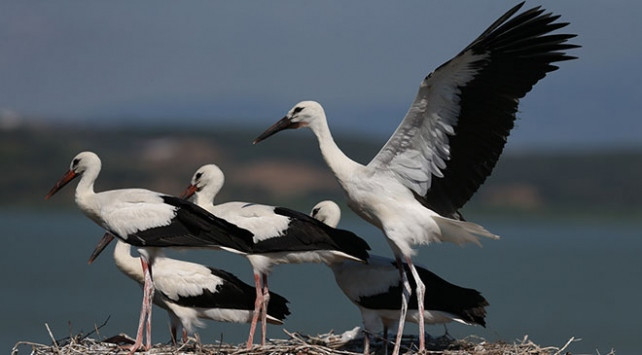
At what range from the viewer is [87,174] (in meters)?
13.2

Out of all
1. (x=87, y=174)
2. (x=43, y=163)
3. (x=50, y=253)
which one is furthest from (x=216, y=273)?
(x=43, y=163)

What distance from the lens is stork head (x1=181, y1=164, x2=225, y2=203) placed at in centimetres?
1420

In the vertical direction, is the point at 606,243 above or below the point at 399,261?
below

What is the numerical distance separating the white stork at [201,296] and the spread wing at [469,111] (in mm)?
2236

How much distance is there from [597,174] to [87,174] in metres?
115

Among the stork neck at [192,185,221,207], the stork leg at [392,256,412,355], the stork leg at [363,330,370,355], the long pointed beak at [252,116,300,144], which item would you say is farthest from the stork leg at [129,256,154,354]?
the stork leg at [392,256,412,355]

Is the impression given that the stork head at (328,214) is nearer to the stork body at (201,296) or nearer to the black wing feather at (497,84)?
the stork body at (201,296)

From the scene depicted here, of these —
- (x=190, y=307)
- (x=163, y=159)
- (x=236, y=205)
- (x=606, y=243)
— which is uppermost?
(x=236, y=205)

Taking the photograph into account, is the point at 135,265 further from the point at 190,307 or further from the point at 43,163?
the point at 43,163

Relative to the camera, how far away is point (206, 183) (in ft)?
46.8

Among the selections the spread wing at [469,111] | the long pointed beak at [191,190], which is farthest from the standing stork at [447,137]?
the long pointed beak at [191,190]

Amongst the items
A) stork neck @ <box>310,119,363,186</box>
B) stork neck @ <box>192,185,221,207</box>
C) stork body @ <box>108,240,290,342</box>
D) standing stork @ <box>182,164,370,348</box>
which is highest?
stork neck @ <box>310,119,363,186</box>

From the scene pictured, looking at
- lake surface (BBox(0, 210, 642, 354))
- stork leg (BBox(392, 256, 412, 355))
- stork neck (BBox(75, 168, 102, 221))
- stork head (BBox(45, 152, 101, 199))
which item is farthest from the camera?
lake surface (BBox(0, 210, 642, 354))

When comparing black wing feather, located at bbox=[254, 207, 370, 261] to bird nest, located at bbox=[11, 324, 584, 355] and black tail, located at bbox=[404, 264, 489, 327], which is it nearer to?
black tail, located at bbox=[404, 264, 489, 327]
